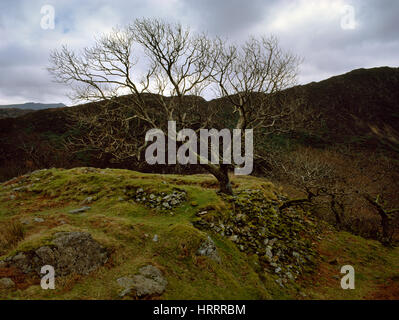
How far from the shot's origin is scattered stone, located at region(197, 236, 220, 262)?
25.7 feet

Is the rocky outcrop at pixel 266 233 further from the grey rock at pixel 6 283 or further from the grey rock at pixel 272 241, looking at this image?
the grey rock at pixel 6 283

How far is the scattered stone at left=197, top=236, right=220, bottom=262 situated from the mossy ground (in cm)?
→ 20

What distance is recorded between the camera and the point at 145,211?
1105 cm

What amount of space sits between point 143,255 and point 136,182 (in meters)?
6.89

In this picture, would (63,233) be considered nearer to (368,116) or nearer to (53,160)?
(53,160)

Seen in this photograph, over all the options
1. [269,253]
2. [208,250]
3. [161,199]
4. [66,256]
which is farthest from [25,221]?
[269,253]

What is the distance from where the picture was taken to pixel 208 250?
7.96 meters

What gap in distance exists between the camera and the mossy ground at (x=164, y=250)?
6223 millimetres

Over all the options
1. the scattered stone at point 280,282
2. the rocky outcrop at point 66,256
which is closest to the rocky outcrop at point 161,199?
the rocky outcrop at point 66,256

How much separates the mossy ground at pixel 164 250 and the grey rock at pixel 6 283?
0.15 meters

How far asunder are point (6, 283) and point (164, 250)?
4.38 meters

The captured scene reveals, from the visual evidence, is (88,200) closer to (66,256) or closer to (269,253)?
(66,256)
